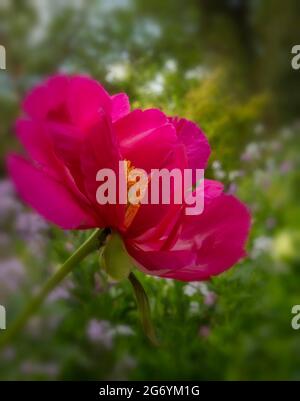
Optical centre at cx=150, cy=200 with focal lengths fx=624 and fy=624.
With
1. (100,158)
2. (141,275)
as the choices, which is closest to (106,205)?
(100,158)

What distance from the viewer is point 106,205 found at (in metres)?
0.17

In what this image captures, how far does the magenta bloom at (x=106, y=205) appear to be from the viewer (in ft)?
0.54

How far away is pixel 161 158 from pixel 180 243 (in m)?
0.03

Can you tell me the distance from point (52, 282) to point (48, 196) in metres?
0.02

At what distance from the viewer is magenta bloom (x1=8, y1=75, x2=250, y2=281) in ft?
0.54

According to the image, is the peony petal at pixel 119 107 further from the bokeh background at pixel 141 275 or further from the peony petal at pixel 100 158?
the bokeh background at pixel 141 275

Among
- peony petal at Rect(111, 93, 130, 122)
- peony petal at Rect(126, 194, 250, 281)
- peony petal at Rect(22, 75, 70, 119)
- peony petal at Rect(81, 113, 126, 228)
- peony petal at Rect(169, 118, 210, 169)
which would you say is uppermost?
peony petal at Rect(111, 93, 130, 122)

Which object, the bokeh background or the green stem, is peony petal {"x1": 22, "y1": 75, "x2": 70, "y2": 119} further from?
the bokeh background

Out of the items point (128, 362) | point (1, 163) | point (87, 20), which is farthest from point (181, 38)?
point (128, 362)

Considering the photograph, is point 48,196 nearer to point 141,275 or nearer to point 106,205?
point 106,205

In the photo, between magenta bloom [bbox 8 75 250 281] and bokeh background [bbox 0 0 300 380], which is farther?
bokeh background [bbox 0 0 300 380]

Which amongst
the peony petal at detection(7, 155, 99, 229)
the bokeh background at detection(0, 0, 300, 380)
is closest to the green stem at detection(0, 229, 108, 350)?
the peony petal at detection(7, 155, 99, 229)

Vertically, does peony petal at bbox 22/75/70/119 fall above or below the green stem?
above

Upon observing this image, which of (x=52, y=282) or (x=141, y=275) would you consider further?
(x=141, y=275)
